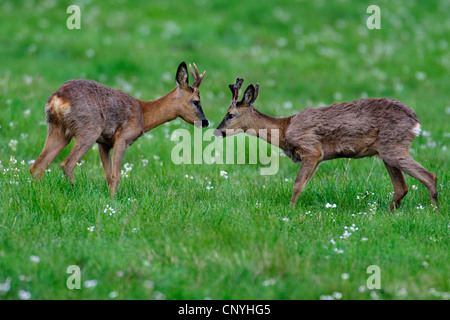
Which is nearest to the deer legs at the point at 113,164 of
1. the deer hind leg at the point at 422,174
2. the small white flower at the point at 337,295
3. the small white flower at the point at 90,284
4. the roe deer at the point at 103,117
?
the roe deer at the point at 103,117

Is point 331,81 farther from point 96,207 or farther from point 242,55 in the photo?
point 96,207

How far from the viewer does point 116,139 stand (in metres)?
7.31

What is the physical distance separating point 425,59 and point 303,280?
10.5 metres

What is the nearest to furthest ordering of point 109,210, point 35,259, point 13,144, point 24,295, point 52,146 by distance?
point 24,295 < point 35,259 < point 109,210 < point 52,146 < point 13,144

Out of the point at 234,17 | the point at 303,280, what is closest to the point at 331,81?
the point at 234,17

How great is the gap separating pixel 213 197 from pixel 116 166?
110 centimetres

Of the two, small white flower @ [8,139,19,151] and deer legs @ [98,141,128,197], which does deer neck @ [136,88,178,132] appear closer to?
deer legs @ [98,141,128,197]

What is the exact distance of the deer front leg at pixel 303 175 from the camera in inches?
272

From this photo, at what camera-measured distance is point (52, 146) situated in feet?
22.9

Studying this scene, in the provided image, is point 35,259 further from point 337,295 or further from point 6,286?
point 337,295

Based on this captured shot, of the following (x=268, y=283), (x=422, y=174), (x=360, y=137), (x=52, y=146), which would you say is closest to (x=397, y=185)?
(x=422, y=174)

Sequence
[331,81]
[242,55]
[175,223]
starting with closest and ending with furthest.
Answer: [175,223] < [331,81] < [242,55]

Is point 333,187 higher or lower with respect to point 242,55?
lower

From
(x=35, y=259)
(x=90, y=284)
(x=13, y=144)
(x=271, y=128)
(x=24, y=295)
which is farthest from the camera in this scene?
(x=13, y=144)
